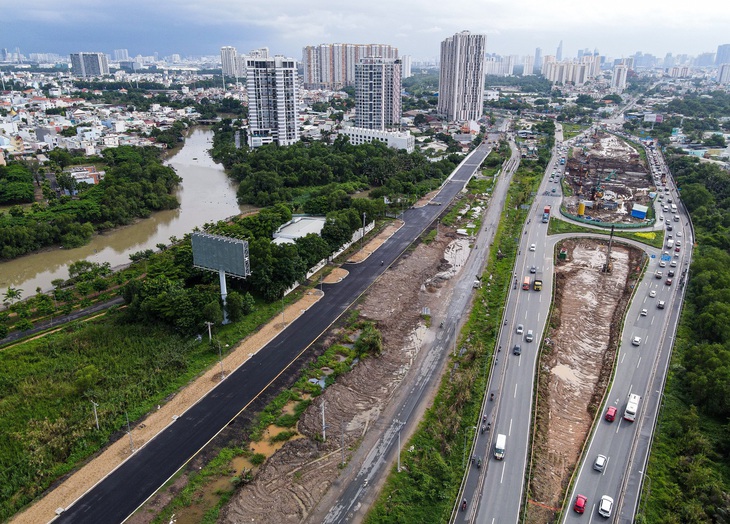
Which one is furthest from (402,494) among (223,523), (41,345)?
(41,345)

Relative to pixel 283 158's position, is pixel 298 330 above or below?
below

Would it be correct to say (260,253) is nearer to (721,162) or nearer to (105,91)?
(721,162)

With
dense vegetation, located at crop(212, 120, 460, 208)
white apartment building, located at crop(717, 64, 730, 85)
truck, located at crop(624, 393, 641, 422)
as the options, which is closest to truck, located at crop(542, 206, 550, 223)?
dense vegetation, located at crop(212, 120, 460, 208)

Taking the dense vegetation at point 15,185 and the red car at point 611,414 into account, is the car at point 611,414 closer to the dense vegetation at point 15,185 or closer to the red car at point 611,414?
the red car at point 611,414

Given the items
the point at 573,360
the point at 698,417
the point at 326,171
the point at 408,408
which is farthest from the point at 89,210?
the point at 698,417

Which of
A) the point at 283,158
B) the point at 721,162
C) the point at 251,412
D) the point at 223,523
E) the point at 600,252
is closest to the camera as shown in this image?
the point at 223,523
